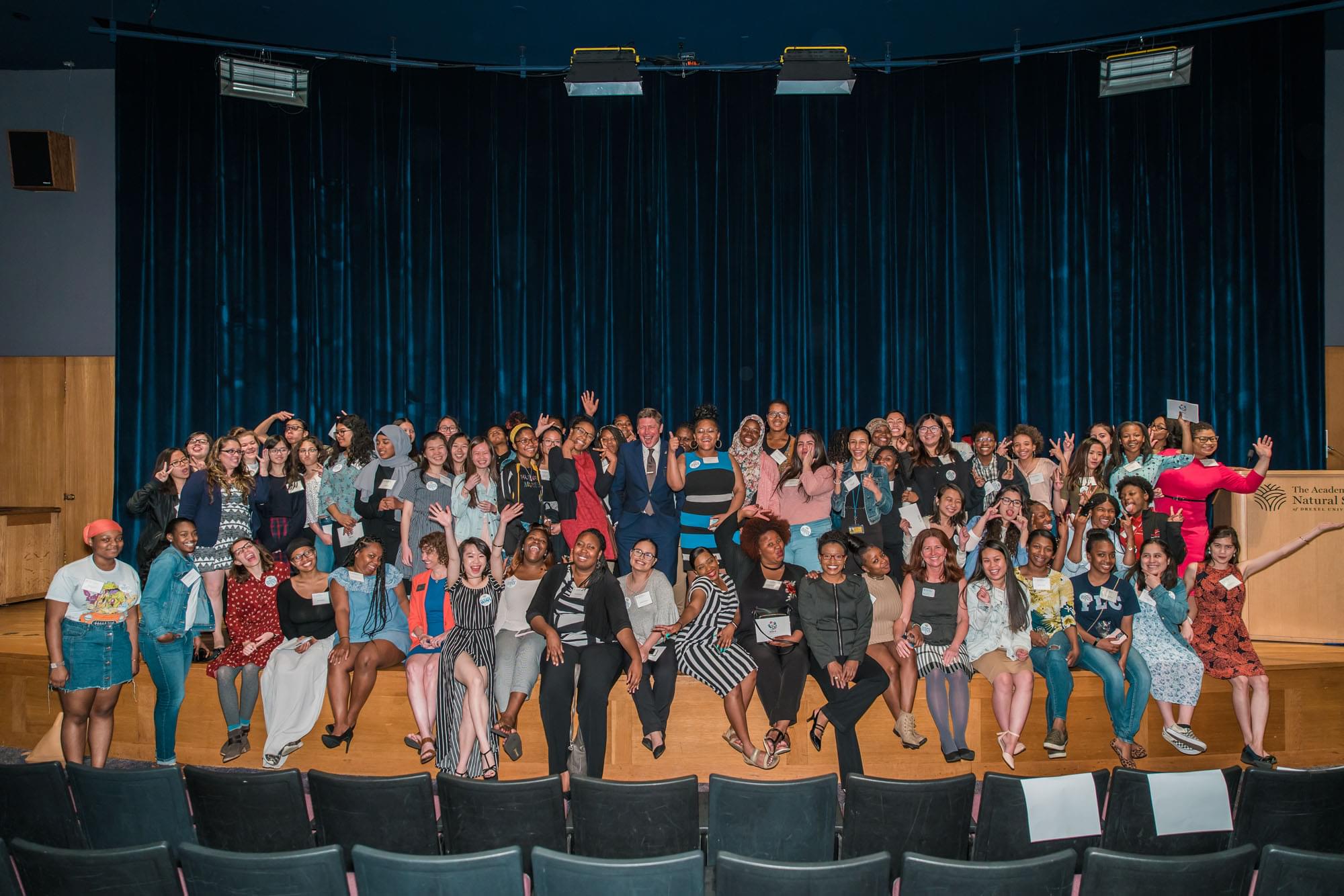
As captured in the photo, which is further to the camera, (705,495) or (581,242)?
(581,242)

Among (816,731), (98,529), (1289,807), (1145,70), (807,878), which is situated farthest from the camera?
(1145,70)

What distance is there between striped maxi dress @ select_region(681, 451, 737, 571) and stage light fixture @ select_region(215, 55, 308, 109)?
4.47 m

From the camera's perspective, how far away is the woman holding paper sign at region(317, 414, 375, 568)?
215 inches

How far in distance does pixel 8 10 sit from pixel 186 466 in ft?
15.6

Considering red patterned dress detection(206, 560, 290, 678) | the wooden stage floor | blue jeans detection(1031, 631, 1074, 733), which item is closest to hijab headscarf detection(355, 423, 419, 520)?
red patterned dress detection(206, 560, 290, 678)

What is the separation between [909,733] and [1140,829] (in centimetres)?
171

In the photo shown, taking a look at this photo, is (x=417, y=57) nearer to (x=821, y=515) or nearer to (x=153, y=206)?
(x=153, y=206)

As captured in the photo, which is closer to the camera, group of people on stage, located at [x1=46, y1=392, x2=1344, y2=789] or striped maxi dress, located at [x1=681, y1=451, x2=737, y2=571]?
group of people on stage, located at [x1=46, y1=392, x2=1344, y2=789]

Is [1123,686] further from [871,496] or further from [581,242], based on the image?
[581,242]

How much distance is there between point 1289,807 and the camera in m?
2.82

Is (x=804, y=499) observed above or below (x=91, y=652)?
above

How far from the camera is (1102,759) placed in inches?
181

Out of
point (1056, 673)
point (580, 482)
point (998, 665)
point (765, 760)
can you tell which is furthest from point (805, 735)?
point (580, 482)

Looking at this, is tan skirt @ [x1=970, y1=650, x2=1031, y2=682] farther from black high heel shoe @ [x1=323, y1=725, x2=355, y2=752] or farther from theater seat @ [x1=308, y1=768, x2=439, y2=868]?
black high heel shoe @ [x1=323, y1=725, x2=355, y2=752]
